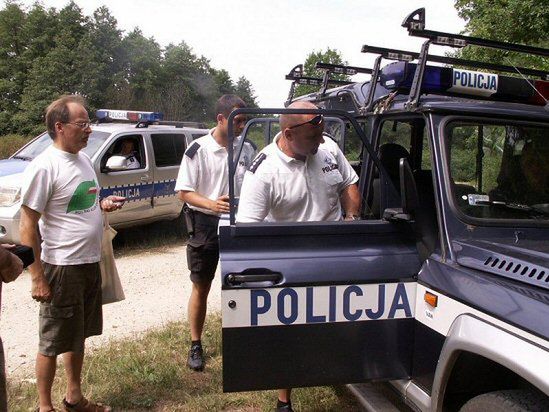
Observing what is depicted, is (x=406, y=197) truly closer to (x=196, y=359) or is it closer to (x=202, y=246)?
(x=202, y=246)

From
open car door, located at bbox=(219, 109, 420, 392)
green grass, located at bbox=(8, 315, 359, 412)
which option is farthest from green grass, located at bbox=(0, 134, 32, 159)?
open car door, located at bbox=(219, 109, 420, 392)

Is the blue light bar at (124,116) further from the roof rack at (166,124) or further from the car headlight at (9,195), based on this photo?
the car headlight at (9,195)

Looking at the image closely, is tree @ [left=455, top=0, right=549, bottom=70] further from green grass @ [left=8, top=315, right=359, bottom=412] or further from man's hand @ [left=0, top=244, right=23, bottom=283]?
man's hand @ [left=0, top=244, right=23, bottom=283]

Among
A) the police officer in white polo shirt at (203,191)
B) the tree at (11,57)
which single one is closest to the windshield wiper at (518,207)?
the police officer in white polo shirt at (203,191)

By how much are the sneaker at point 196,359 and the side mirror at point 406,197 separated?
2026 millimetres

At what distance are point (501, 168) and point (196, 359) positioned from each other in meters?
2.47

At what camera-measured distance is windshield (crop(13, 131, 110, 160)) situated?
697cm

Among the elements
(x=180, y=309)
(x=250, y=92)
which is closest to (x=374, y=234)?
(x=180, y=309)

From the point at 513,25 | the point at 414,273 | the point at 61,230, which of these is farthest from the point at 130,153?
the point at 513,25

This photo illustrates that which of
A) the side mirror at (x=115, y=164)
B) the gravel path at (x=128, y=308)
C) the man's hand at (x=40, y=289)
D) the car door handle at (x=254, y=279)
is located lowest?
the gravel path at (x=128, y=308)

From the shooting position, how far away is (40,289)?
2.71m

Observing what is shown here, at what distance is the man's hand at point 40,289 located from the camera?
2.70 m

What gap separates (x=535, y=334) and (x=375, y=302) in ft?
2.54

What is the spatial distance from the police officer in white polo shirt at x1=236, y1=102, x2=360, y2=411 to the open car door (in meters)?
0.26
